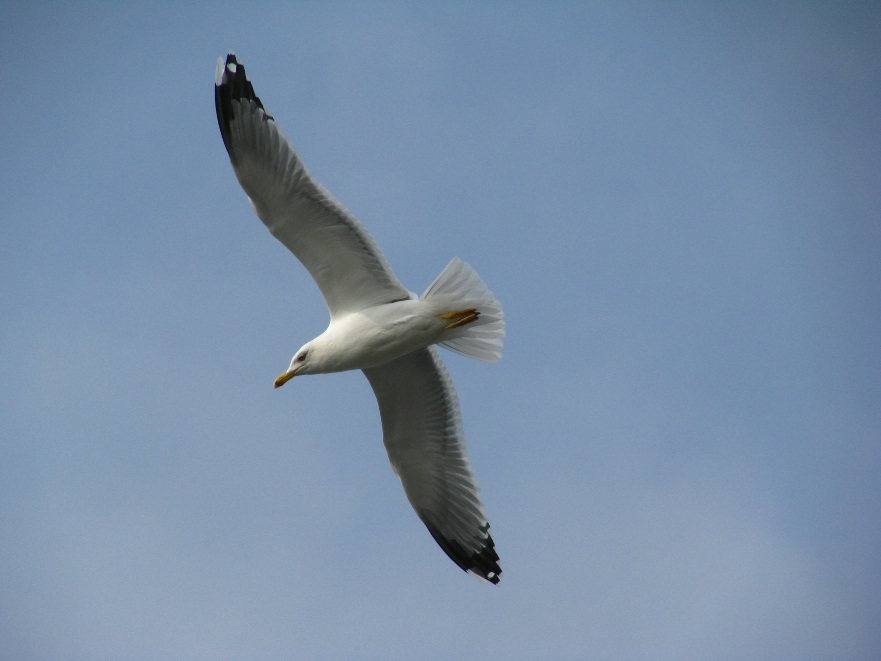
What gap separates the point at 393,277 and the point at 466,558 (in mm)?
2383

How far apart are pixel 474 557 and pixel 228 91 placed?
396 cm

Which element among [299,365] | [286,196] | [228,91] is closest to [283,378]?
[299,365]

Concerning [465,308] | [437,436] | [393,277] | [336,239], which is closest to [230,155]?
[336,239]

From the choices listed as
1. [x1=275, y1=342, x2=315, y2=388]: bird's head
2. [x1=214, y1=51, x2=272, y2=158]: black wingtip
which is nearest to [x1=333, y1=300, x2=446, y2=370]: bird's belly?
[x1=275, y1=342, x2=315, y2=388]: bird's head

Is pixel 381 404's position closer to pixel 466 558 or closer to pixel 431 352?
pixel 431 352

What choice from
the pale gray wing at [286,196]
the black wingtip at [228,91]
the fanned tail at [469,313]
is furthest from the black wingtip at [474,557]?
the black wingtip at [228,91]

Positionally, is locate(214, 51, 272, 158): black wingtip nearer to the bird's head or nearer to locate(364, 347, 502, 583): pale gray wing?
the bird's head

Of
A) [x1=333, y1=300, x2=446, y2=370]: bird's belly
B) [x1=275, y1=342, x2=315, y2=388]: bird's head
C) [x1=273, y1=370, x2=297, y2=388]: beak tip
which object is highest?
[x1=333, y1=300, x2=446, y2=370]: bird's belly

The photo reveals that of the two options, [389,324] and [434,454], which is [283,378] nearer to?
[389,324]

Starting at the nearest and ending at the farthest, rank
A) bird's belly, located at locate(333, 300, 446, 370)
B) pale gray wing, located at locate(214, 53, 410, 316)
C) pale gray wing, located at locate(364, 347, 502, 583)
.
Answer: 1. pale gray wing, located at locate(214, 53, 410, 316)
2. bird's belly, located at locate(333, 300, 446, 370)
3. pale gray wing, located at locate(364, 347, 502, 583)

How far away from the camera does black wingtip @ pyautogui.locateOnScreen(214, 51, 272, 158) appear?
20.8 ft

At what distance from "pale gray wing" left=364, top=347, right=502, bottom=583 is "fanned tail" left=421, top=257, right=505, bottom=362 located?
37 centimetres

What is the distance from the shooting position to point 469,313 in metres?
6.83

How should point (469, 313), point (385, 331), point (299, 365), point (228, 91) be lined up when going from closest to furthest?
point (228, 91), point (385, 331), point (469, 313), point (299, 365)
